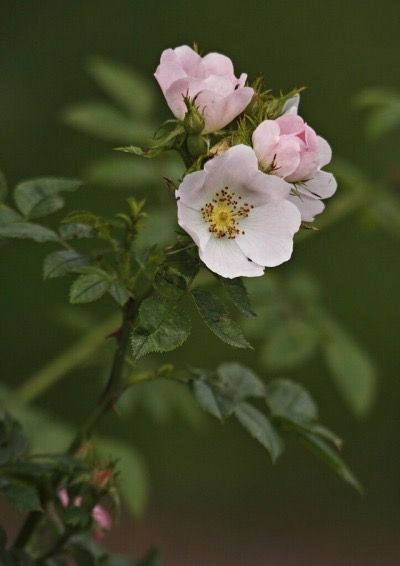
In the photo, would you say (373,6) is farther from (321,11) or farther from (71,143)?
(71,143)

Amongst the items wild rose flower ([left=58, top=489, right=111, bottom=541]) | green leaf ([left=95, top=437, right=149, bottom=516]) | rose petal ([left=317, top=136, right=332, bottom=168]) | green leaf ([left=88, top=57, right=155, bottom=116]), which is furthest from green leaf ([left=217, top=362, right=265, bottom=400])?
green leaf ([left=88, top=57, right=155, bottom=116])


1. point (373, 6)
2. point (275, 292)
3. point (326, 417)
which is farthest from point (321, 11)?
point (275, 292)

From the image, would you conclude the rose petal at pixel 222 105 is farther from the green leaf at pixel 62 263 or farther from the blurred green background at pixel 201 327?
the blurred green background at pixel 201 327

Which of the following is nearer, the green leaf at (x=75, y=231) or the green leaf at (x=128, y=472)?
the green leaf at (x=75, y=231)

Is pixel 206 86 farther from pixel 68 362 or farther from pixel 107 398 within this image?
pixel 68 362

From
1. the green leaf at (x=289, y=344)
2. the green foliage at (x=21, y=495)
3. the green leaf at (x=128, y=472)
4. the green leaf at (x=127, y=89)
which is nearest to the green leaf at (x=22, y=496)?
the green foliage at (x=21, y=495)

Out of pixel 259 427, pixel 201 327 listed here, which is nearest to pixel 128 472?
pixel 259 427
